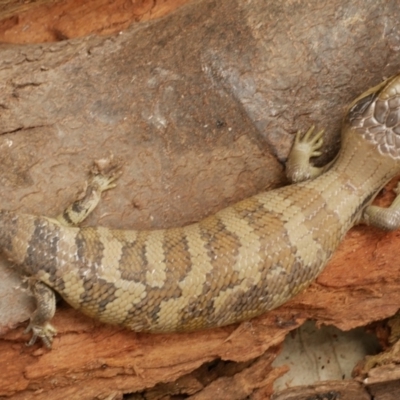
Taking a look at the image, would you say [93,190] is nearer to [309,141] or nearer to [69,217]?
[69,217]

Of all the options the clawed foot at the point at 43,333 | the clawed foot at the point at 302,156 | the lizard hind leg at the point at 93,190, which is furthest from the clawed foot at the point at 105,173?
the clawed foot at the point at 302,156

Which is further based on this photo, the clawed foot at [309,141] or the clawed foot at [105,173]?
the clawed foot at [309,141]

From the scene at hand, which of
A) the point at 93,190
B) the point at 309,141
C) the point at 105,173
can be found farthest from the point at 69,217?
the point at 309,141

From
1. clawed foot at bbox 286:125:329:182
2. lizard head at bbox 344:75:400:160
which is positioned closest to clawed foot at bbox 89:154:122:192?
clawed foot at bbox 286:125:329:182

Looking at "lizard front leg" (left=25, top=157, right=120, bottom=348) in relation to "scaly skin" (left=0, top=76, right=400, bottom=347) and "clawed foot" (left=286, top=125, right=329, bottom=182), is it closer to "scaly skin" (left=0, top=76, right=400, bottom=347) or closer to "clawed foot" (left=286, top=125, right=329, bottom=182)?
"scaly skin" (left=0, top=76, right=400, bottom=347)

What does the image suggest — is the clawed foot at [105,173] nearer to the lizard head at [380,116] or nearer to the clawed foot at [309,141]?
the clawed foot at [309,141]

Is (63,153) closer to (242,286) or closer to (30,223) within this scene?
(30,223)

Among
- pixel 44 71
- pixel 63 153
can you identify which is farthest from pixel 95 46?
pixel 63 153
